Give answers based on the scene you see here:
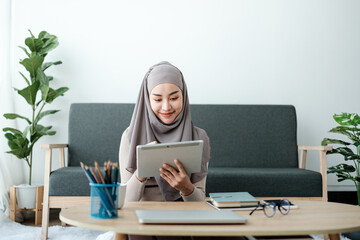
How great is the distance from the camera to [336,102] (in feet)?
11.9

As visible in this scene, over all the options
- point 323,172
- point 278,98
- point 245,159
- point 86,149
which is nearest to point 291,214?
point 323,172

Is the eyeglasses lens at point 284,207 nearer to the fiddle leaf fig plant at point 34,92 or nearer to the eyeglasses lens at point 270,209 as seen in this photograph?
the eyeglasses lens at point 270,209

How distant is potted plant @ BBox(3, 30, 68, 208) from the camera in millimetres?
3107

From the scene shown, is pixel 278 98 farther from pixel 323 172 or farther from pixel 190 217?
pixel 190 217

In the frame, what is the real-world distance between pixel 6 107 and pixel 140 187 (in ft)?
6.94

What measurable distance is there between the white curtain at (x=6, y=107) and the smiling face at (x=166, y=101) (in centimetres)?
184

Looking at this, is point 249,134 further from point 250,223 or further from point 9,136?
point 250,223

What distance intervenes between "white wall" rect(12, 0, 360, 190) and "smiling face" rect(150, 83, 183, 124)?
170cm

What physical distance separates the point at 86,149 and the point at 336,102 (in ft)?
7.14

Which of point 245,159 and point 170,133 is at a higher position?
point 170,133

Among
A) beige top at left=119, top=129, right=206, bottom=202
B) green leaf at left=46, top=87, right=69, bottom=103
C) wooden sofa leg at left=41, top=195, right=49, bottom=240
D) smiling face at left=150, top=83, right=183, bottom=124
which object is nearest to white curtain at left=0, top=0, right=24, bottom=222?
green leaf at left=46, top=87, right=69, bottom=103

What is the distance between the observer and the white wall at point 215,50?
3504 mm

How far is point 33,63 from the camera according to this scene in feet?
10.2

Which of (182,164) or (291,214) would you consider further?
(182,164)
